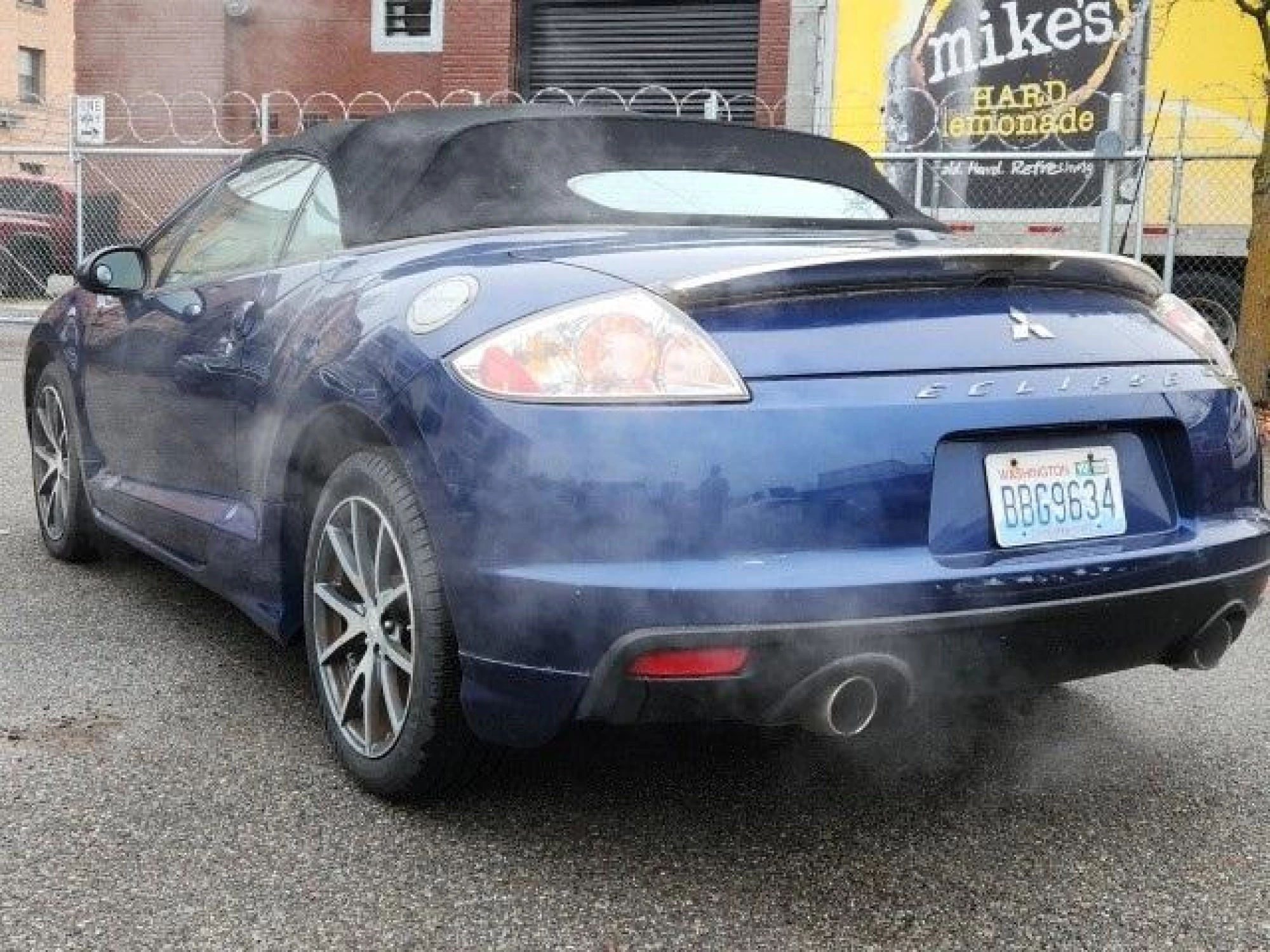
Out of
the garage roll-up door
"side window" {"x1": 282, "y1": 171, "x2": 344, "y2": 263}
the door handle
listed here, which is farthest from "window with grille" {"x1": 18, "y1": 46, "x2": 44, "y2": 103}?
the door handle

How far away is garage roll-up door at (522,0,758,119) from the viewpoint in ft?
57.0

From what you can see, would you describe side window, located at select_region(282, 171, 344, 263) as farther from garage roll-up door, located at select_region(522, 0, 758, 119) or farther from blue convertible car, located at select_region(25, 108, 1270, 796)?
garage roll-up door, located at select_region(522, 0, 758, 119)

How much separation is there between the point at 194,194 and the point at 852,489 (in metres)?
2.55

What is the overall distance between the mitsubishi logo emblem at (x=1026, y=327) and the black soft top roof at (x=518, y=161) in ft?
2.68

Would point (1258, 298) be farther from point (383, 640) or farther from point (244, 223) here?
point (383, 640)

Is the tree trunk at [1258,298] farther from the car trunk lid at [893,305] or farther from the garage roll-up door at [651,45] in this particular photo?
the garage roll-up door at [651,45]

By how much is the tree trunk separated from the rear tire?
710cm

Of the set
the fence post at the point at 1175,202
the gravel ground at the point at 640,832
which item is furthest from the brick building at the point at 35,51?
the gravel ground at the point at 640,832

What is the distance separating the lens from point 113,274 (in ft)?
13.2

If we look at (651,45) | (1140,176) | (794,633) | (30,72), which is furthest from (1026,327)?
(30,72)

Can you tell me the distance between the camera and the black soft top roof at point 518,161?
333cm

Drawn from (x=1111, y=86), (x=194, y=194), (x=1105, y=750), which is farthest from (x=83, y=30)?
(x=1105, y=750)

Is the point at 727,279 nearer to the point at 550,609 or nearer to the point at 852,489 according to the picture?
the point at 852,489

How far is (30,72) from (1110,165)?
1639 inches
